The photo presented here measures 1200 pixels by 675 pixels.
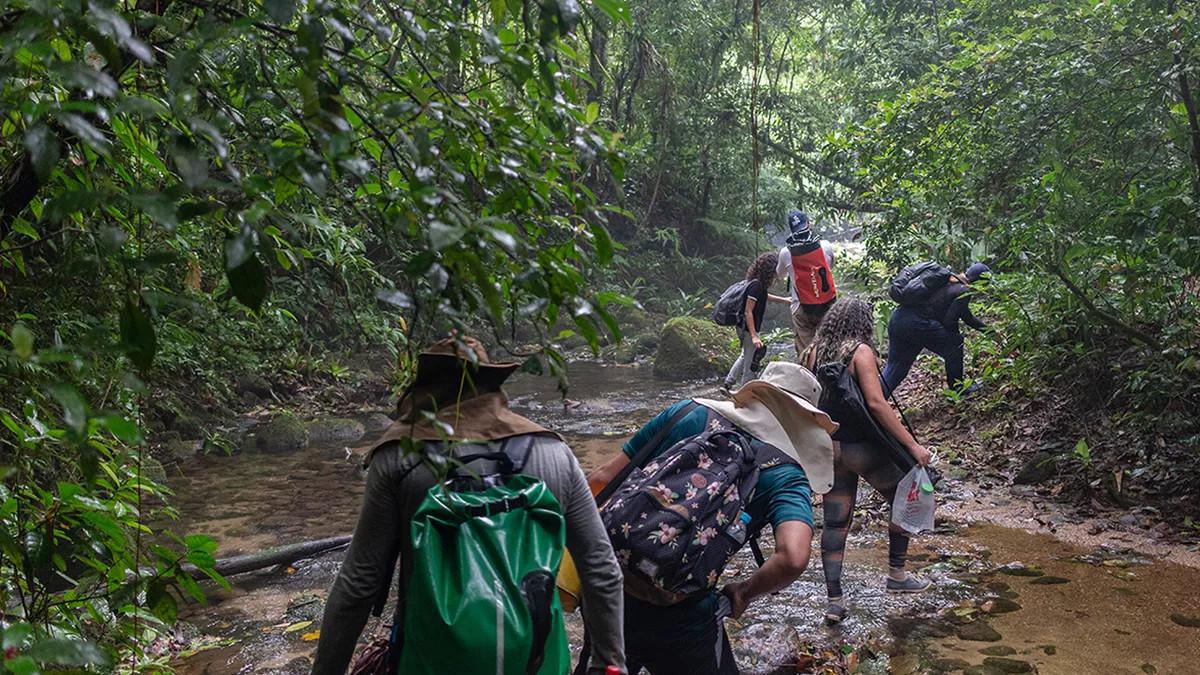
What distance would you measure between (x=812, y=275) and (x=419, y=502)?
580 cm

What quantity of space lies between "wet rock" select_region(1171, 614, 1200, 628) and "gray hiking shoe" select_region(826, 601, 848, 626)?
167cm

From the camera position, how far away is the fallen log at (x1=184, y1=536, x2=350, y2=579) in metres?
5.92

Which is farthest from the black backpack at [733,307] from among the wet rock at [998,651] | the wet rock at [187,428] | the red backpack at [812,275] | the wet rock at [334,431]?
the wet rock at [187,428]

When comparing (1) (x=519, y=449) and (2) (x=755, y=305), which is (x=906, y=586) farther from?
(1) (x=519, y=449)

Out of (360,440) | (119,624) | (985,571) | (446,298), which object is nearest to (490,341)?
(360,440)

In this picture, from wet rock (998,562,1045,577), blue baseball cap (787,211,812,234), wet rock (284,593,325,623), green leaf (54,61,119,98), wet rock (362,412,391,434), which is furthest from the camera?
wet rock (362,412,391,434)

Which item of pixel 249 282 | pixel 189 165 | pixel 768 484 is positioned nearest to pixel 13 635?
pixel 249 282

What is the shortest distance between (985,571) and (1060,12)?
4388 millimetres

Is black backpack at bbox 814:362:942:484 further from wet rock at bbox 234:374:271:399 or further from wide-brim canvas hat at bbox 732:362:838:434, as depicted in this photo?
wet rock at bbox 234:374:271:399

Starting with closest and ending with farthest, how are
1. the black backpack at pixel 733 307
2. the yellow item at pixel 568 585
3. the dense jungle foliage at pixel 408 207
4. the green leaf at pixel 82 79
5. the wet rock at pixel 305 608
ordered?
the green leaf at pixel 82 79 → the dense jungle foliage at pixel 408 207 → the yellow item at pixel 568 585 → the wet rock at pixel 305 608 → the black backpack at pixel 733 307

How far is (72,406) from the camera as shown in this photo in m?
1.24

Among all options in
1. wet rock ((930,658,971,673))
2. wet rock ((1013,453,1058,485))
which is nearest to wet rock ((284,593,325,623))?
wet rock ((930,658,971,673))

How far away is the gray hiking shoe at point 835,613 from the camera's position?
4898mm

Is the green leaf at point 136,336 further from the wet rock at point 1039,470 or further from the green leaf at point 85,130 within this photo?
the wet rock at point 1039,470
